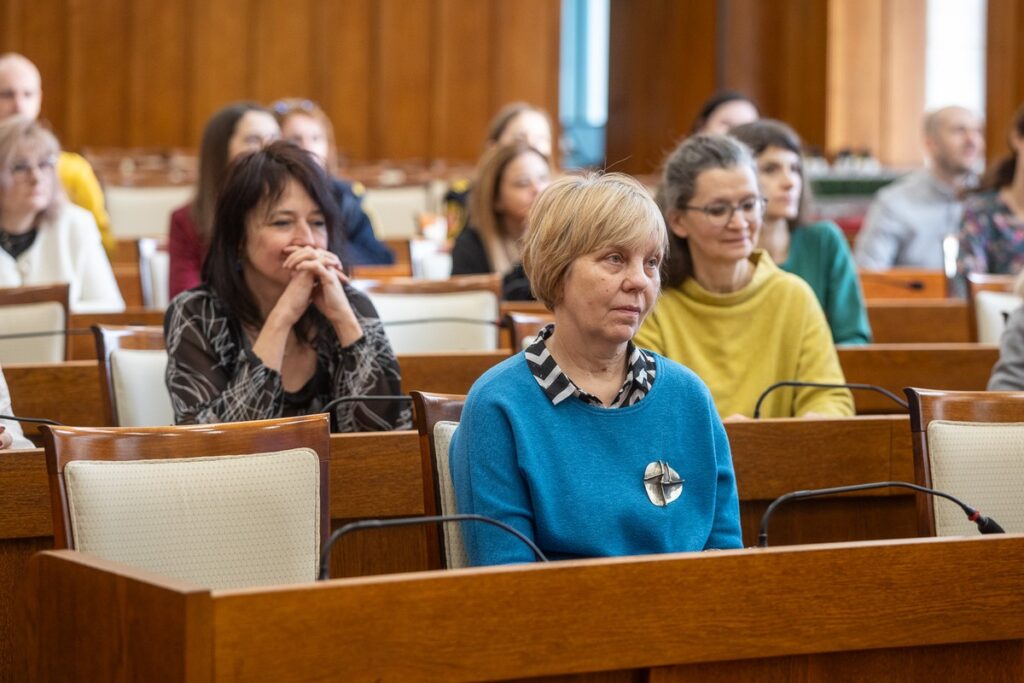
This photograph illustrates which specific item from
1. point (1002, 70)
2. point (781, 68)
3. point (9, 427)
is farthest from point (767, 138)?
point (781, 68)

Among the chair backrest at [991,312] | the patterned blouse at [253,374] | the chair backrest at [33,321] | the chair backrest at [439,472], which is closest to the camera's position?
the chair backrest at [439,472]

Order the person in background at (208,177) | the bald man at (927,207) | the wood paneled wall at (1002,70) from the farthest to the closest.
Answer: the wood paneled wall at (1002,70)
the bald man at (927,207)
the person in background at (208,177)

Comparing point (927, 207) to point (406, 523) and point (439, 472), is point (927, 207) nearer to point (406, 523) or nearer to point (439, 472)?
point (439, 472)

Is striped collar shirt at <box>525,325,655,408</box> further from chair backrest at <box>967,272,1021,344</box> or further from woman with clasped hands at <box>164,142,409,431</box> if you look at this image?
chair backrest at <box>967,272,1021,344</box>

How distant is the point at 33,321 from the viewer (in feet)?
10.9

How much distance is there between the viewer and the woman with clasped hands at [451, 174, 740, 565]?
1.89 metres

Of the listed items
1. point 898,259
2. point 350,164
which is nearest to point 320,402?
point 898,259

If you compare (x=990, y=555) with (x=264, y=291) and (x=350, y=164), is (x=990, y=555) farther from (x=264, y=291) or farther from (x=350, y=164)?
(x=350, y=164)

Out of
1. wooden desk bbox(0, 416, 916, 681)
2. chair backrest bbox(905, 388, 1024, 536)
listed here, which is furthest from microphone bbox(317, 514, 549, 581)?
chair backrest bbox(905, 388, 1024, 536)

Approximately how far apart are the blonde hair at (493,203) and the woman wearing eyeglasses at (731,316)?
4.26 feet

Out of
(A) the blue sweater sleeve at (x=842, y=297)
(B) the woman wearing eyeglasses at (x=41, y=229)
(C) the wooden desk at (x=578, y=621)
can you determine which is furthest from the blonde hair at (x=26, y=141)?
(C) the wooden desk at (x=578, y=621)

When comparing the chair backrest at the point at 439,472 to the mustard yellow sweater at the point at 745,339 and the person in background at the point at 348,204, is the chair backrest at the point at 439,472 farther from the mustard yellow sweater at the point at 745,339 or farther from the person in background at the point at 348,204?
the person in background at the point at 348,204

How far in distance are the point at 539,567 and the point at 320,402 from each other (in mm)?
1263

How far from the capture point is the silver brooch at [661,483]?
6.33 feet
